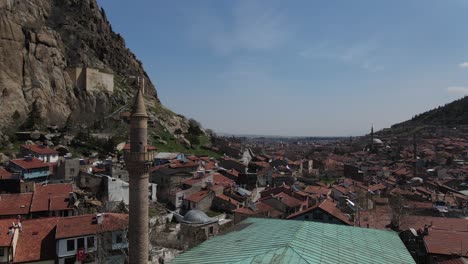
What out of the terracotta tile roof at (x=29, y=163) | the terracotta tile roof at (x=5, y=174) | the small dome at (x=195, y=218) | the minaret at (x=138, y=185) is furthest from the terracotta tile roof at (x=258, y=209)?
the terracotta tile roof at (x=29, y=163)

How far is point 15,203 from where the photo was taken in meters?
27.0

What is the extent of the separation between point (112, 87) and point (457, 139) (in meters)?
92.6

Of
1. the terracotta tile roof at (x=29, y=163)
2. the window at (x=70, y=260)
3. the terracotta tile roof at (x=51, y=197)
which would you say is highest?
the terracotta tile roof at (x=29, y=163)

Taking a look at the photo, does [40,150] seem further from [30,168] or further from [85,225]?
[85,225]

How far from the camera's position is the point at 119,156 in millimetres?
52812

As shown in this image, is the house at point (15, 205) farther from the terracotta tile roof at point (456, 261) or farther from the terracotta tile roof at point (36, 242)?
the terracotta tile roof at point (456, 261)

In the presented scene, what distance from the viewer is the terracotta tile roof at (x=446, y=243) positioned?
64.5ft

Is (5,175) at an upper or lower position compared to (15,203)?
upper

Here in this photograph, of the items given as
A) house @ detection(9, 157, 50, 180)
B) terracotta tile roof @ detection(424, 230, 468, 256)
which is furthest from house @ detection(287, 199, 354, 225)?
house @ detection(9, 157, 50, 180)

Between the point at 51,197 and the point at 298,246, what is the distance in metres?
22.7

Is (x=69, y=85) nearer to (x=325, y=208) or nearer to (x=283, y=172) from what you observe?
(x=283, y=172)

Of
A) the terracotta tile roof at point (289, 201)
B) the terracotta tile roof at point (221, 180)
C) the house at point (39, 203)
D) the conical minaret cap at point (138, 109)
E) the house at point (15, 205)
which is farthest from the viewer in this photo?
the terracotta tile roof at point (221, 180)

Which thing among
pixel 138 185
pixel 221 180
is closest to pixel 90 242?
pixel 138 185

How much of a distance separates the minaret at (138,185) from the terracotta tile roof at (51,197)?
44.0 ft
